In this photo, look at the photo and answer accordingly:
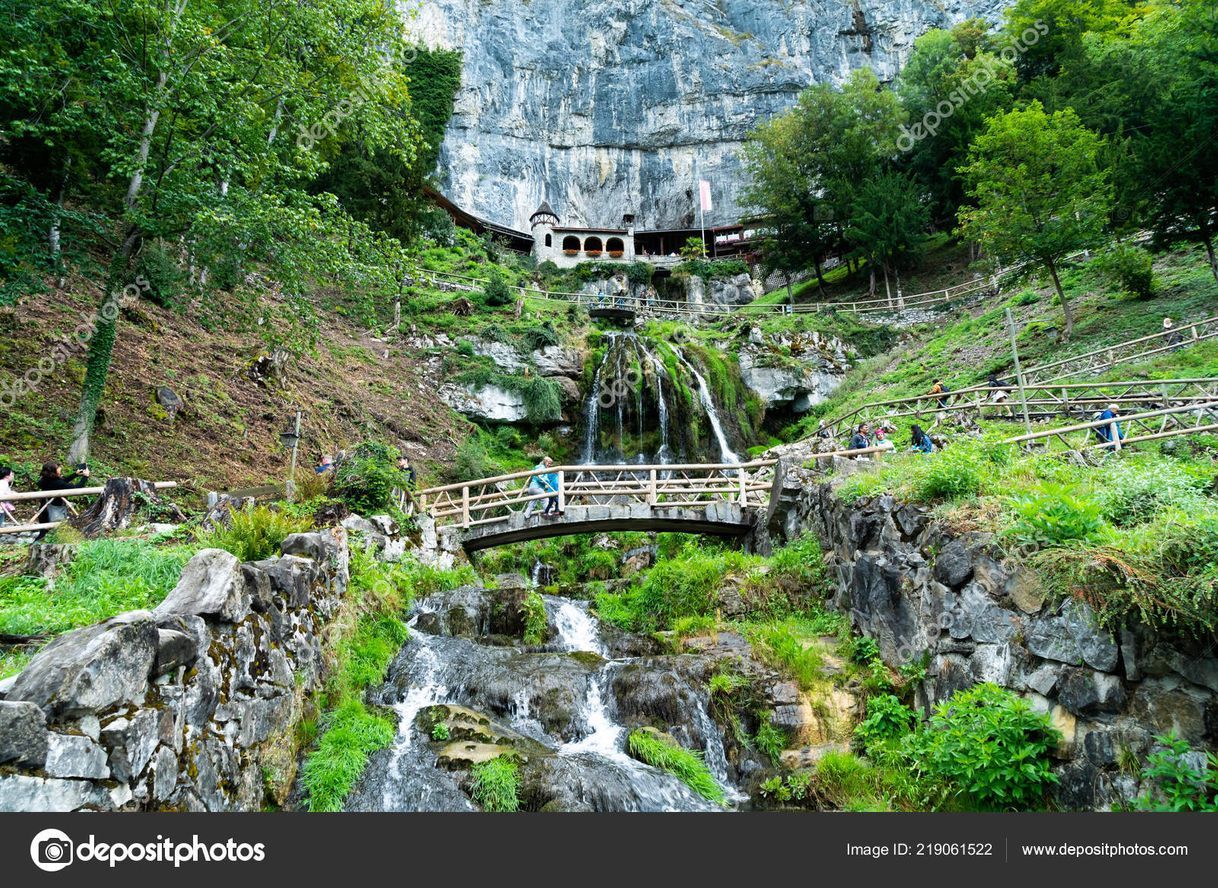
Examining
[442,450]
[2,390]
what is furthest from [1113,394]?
[2,390]

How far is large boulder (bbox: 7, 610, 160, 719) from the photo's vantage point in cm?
357

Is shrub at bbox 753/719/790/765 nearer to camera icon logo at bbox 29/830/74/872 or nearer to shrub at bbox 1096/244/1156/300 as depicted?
camera icon logo at bbox 29/830/74/872

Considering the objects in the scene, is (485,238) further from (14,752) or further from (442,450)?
(14,752)

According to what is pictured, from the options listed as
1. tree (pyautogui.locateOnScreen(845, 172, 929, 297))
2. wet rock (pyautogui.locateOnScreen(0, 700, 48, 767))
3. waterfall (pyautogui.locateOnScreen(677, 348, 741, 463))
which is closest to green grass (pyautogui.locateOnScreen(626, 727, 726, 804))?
wet rock (pyautogui.locateOnScreen(0, 700, 48, 767))

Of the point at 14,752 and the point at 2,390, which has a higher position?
the point at 2,390

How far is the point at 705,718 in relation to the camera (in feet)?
27.5

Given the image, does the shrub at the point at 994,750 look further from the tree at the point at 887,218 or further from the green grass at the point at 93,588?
the tree at the point at 887,218

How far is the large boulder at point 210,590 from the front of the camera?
5.15m

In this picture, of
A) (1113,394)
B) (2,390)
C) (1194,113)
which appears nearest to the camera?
(2,390)

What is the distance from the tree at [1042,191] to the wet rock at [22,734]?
2525 centimetres

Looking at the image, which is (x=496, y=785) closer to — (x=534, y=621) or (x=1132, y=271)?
(x=534, y=621)

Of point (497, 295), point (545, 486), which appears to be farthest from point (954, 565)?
point (497, 295)

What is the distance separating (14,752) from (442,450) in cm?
1861

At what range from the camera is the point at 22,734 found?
327 cm
